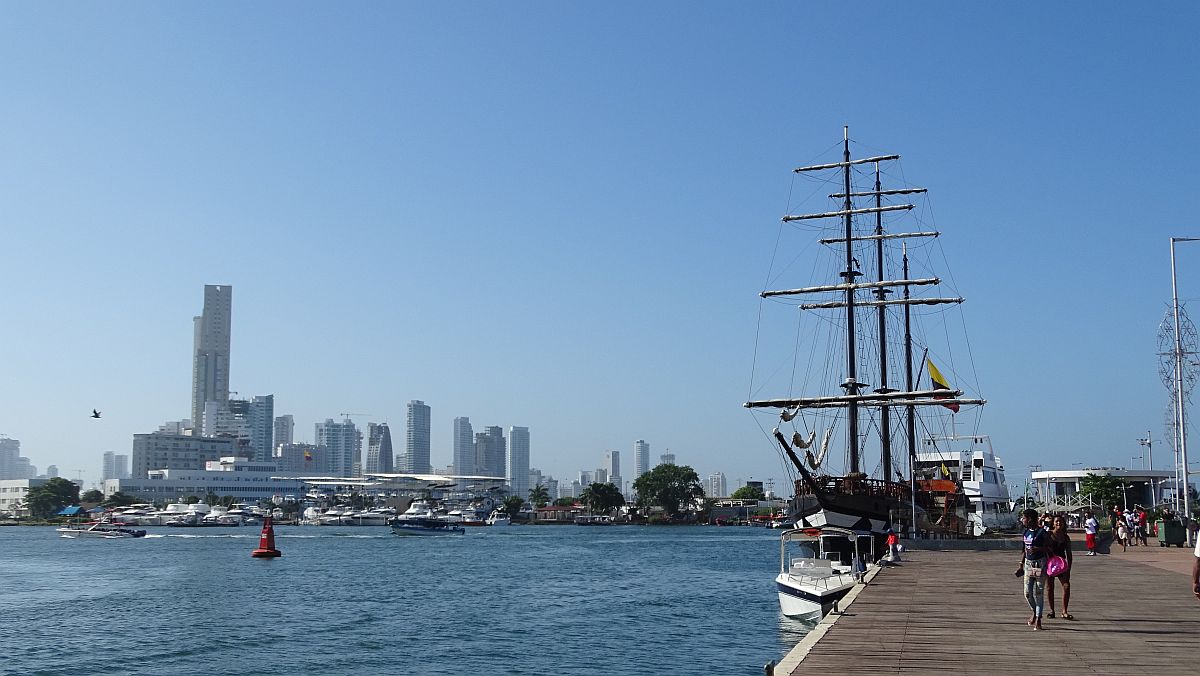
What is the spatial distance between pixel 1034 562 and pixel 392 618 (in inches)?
1213

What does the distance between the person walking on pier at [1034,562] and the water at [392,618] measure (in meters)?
11.6

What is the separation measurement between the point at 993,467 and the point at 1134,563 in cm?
5737

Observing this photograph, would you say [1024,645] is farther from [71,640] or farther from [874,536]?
[71,640]

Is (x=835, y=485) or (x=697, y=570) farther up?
(x=835, y=485)

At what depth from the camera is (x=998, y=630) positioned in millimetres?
20141

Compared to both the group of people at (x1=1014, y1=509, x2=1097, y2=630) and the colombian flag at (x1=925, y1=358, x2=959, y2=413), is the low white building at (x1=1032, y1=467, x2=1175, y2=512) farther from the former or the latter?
the group of people at (x1=1014, y1=509, x2=1097, y2=630)

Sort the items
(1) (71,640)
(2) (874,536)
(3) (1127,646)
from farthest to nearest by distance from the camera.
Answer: (2) (874,536)
(1) (71,640)
(3) (1127,646)

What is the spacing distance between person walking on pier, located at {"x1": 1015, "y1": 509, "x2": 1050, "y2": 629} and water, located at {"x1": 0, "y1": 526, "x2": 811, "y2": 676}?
11.6m

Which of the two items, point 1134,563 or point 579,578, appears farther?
point 579,578

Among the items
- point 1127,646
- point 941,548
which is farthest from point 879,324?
point 1127,646

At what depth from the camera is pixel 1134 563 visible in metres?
38.1

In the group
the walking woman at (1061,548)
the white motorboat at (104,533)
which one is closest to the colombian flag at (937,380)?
the walking woman at (1061,548)

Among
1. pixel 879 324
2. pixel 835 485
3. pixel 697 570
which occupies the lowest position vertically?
pixel 697 570

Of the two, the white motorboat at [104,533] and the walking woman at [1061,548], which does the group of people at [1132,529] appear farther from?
the white motorboat at [104,533]
